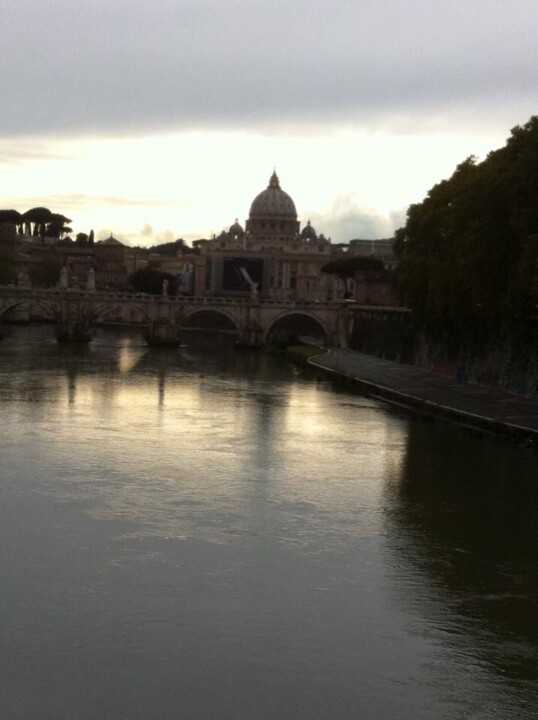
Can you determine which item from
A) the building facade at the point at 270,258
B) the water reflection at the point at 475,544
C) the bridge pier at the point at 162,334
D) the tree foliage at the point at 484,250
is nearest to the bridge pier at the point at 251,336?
the bridge pier at the point at 162,334

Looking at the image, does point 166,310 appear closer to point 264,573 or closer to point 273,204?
point 264,573

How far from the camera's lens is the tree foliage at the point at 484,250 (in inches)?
1152

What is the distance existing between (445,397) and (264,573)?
18.9m

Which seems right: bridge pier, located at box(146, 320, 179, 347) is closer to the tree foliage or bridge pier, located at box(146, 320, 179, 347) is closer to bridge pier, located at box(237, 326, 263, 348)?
bridge pier, located at box(237, 326, 263, 348)

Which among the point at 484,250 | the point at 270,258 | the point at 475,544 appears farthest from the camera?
the point at 270,258

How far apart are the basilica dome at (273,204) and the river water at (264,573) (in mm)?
112861

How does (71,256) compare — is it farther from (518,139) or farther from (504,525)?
(504,525)

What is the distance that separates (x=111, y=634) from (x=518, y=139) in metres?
20.5

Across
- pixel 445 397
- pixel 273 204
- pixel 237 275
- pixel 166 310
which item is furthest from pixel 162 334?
pixel 273 204

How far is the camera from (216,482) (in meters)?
21.0

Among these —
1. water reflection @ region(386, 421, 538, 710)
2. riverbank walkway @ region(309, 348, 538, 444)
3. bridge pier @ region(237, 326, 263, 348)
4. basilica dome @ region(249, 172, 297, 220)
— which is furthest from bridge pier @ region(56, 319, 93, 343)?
basilica dome @ region(249, 172, 297, 220)

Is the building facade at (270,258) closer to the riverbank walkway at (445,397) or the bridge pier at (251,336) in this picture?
the bridge pier at (251,336)

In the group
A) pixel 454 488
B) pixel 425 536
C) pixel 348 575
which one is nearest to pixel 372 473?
pixel 454 488

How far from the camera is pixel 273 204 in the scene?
461 feet
